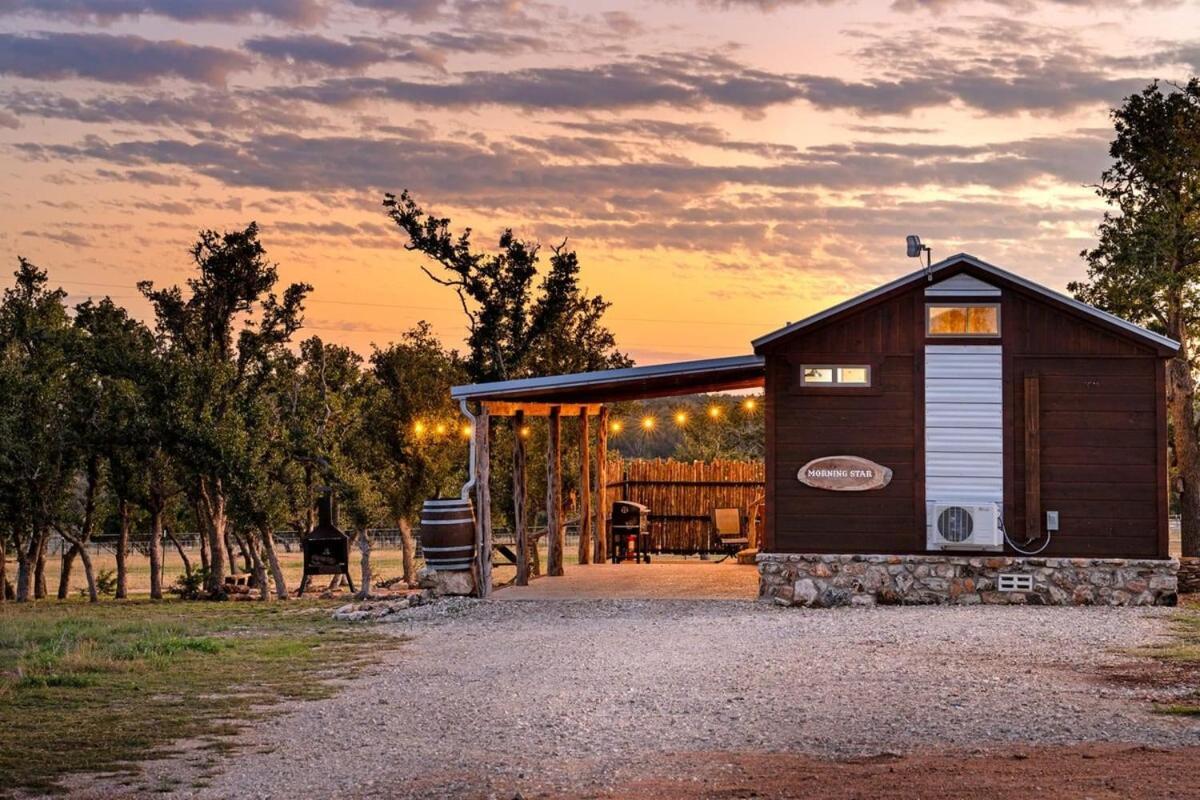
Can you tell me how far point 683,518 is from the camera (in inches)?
1104

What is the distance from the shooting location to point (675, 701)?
417 inches

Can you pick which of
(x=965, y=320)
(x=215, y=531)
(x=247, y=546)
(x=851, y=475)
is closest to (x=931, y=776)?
(x=851, y=475)

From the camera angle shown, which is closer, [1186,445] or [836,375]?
[836,375]

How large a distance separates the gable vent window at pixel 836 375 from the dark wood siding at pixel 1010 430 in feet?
0.38

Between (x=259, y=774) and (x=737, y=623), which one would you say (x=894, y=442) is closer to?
(x=737, y=623)

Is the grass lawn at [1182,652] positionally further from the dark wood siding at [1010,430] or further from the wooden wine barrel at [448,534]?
the wooden wine barrel at [448,534]

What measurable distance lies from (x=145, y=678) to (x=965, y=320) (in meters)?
11.4

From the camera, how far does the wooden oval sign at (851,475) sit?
18469mm

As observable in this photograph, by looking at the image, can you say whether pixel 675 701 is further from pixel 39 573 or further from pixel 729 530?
pixel 39 573

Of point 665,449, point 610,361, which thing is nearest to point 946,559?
point 610,361

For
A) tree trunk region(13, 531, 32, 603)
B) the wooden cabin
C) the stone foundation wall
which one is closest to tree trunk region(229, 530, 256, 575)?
tree trunk region(13, 531, 32, 603)

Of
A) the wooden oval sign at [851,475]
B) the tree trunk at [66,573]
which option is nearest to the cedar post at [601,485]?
the wooden oval sign at [851,475]

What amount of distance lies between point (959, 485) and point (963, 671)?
6.67m

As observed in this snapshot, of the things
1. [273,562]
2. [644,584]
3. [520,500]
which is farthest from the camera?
[273,562]
